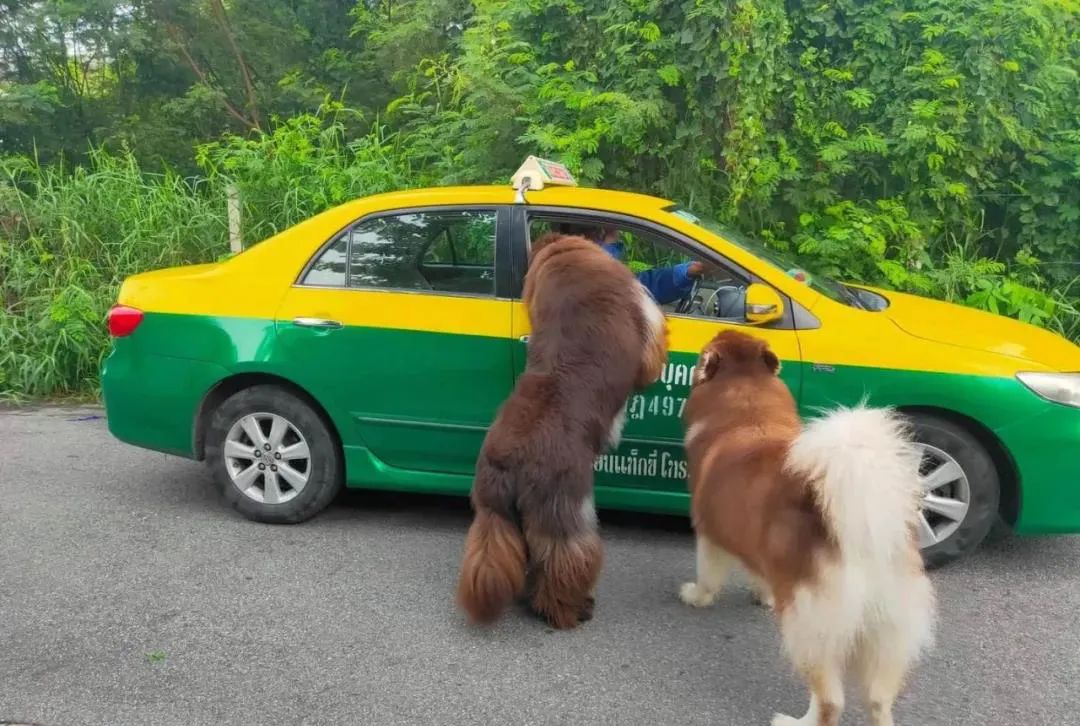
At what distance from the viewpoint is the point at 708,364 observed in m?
3.56

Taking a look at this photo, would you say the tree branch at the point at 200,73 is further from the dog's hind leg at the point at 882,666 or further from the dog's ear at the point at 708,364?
the dog's hind leg at the point at 882,666

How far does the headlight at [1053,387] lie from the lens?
3.87 meters

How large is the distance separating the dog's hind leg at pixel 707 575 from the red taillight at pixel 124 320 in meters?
3.09

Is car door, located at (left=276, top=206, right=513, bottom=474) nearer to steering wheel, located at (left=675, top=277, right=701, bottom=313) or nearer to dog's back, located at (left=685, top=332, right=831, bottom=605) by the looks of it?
steering wheel, located at (left=675, top=277, right=701, bottom=313)

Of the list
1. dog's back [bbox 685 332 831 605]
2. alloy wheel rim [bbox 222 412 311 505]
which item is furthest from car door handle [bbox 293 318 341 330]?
dog's back [bbox 685 332 831 605]

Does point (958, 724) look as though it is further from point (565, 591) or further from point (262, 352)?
point (262, 352)

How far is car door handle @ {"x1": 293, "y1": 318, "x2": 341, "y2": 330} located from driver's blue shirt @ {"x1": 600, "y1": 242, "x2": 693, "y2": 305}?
139cm

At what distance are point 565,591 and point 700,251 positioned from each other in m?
1.71

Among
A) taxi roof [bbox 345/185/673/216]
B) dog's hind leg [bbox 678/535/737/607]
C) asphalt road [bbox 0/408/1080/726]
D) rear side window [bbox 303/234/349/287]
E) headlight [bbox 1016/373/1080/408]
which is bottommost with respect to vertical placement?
asphalt road [bbox 0/408/1080/726]

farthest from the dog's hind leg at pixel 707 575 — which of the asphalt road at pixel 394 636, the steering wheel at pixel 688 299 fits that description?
the steering wheel at pixel 688 299

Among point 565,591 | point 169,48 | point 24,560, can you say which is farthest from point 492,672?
point 169,48

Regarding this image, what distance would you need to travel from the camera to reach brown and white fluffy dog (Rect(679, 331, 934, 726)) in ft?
8.31

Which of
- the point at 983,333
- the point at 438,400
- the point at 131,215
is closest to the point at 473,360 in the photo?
the point at 438,400

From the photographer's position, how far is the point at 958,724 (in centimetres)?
300
